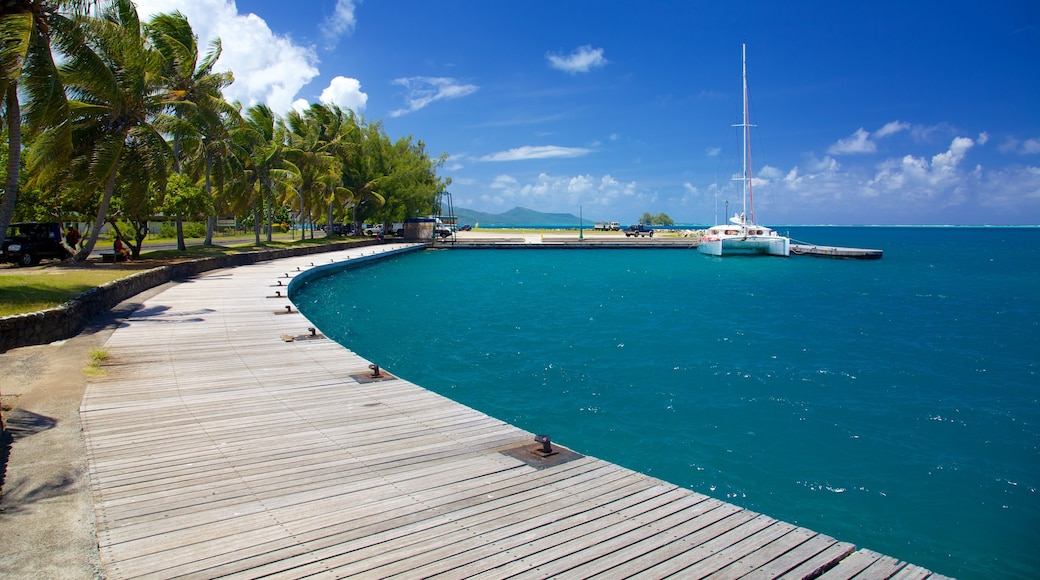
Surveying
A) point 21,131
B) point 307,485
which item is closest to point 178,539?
point 307,485

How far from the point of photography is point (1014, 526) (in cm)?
689

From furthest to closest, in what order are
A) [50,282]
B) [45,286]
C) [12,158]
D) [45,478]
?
1. [50,282]
2. [45,286]
3. [12,158]
4. [45,478]

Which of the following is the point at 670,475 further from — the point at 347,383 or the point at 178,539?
the point at 178,539

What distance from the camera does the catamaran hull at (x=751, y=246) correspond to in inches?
1927

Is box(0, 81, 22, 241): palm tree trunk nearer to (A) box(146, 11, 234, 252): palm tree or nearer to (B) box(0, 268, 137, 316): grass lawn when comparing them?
(B) box(0, 268, 137, 316): grass lawn

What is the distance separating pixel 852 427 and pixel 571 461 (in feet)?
21.2

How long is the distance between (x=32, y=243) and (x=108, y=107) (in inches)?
218

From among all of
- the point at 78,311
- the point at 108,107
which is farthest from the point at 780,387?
the point at 108,107

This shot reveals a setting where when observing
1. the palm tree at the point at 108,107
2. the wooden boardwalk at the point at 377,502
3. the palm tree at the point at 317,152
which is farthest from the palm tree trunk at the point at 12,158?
the palm tree at the point at 317,152

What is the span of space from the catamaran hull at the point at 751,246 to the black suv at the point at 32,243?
42604mm

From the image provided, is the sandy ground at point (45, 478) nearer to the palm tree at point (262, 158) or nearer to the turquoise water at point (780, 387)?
the turquoise water at point (780, 387)

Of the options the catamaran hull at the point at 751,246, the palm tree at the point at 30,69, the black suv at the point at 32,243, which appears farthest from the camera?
the catamaran hull at the point at 751,246

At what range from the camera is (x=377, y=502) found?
14.8 ft

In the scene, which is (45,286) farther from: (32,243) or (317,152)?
(317,152)
